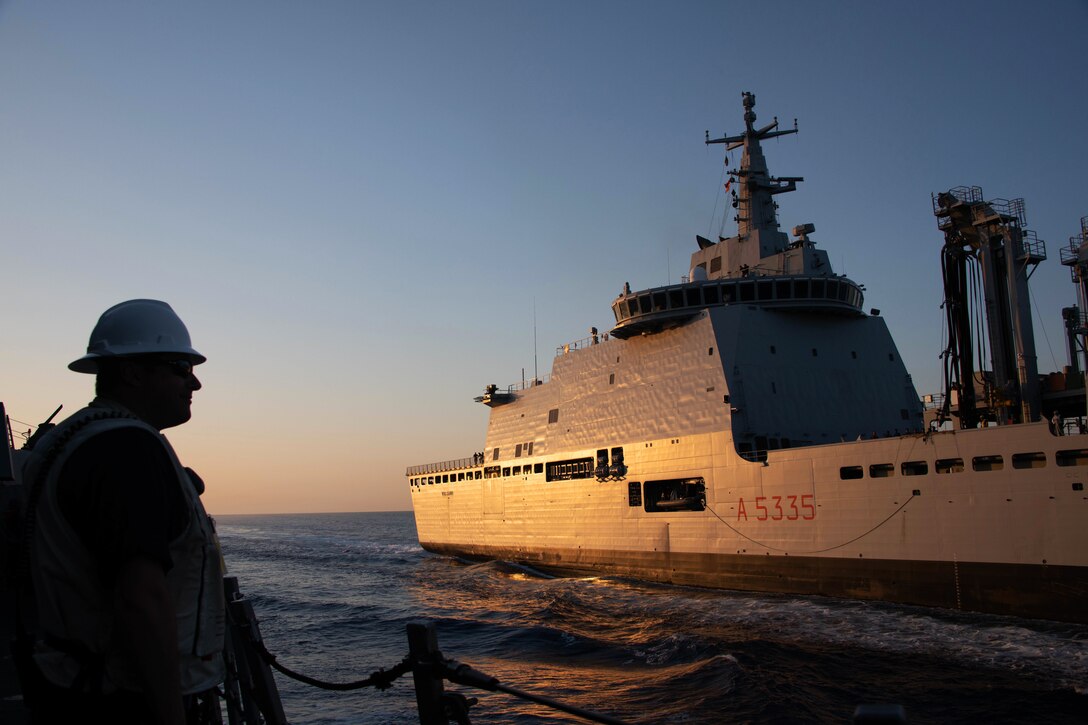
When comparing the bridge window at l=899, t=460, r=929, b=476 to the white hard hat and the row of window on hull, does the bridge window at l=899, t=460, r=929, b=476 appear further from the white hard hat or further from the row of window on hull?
the white hard hat

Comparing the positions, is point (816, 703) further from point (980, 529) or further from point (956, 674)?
point (980, 529)

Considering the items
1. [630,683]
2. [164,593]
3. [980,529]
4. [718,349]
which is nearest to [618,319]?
[718,349]

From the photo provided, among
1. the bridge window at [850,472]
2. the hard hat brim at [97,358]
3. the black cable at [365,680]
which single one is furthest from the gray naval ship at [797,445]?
the hard hat brim at [97,358]

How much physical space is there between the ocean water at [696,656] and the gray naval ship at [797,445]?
1006mm

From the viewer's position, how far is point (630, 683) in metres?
13.3

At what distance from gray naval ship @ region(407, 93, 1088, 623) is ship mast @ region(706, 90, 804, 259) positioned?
3.2 inches

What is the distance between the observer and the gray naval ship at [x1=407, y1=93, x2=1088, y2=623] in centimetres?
1574

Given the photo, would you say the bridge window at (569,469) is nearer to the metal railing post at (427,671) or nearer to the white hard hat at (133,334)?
the metal railing post at (427,671)

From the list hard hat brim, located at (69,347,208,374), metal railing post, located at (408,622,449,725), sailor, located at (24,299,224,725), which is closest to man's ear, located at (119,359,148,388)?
hard hat brim, located at (69,347,208,374)

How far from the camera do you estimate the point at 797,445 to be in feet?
73.3

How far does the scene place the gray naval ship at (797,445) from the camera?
51.6 ft

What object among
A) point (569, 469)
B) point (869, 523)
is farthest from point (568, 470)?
point (869, 523)

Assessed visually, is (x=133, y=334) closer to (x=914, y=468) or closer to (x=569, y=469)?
(x=914, y=468)

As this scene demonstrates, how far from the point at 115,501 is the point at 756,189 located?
28284mm
